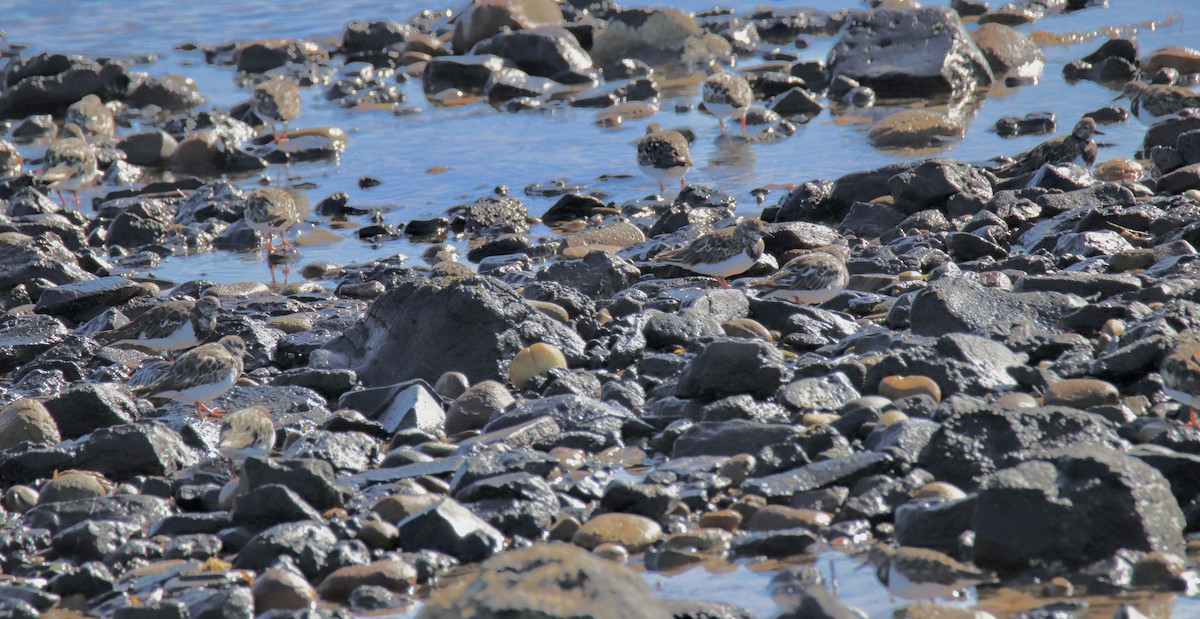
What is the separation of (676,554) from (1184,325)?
351cm

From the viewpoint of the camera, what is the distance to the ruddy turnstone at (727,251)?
9.55 meters

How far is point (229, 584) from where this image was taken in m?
4.94

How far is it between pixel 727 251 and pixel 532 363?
231cm

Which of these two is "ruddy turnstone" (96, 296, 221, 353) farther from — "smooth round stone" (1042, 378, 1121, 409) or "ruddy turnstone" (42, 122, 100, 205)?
"ruddy turnstone" (42, 122, 100, 205)

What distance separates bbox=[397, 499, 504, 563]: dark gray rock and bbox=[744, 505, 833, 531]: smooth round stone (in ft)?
3.35

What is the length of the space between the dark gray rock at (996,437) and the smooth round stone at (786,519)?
1.83 ft

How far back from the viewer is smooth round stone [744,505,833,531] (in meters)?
5.18

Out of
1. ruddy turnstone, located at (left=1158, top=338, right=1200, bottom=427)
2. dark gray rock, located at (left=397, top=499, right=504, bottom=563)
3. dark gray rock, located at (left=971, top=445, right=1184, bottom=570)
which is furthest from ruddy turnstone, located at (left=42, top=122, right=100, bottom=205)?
dark gray rock, located at (left=971, top=445, right=1184, bottom=570)

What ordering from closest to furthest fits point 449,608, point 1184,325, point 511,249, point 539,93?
point 449,608 < point 1184,325 < point 511,249 < point 539,93

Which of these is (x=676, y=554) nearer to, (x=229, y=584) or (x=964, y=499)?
(x=964, y=499)

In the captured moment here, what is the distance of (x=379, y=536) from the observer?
17.5ft

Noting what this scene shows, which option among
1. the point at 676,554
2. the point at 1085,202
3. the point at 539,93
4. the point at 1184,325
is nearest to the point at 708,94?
the point at 539,93

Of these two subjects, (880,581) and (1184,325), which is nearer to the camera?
(880,581)

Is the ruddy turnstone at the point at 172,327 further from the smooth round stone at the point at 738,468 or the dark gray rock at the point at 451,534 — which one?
the smooth round stone at the point at 738,468
